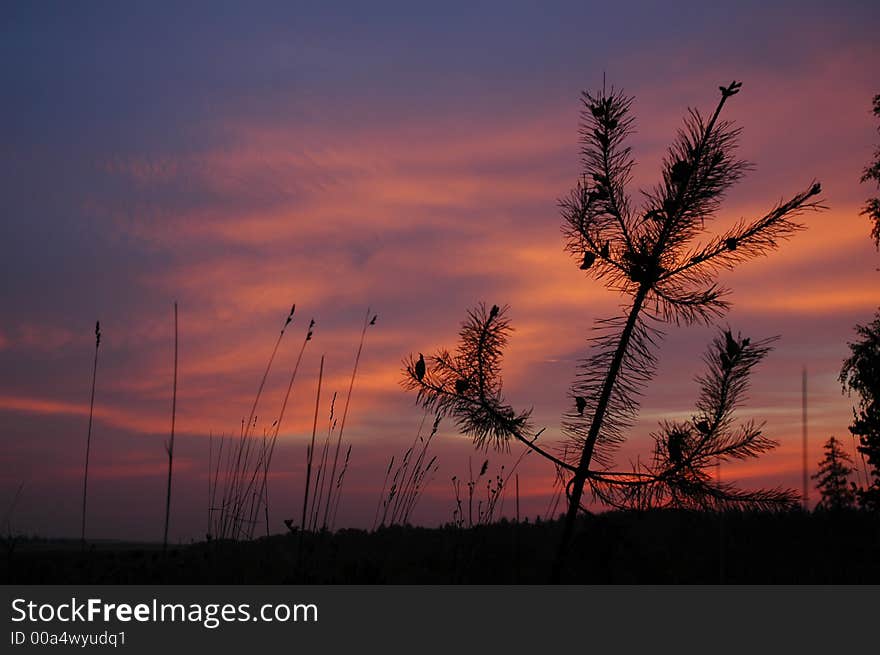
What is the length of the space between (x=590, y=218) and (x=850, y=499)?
1069 centimetres

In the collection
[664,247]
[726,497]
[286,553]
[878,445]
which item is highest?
[664,247]

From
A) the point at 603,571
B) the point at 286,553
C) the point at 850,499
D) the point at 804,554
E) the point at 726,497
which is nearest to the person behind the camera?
the point at 726,497

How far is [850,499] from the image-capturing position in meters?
13.8

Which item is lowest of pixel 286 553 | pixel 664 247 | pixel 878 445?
pixel 286 553

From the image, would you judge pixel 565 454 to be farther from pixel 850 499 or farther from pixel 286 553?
pixel 850 499
